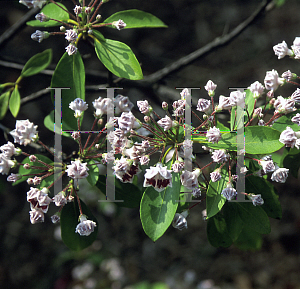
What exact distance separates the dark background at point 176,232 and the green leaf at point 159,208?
297 cm

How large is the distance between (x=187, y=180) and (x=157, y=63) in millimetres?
3276

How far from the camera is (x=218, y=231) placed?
183 cm

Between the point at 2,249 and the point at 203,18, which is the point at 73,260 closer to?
the point at 2,249

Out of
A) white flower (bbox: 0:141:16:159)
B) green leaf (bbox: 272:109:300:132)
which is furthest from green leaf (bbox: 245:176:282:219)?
white flower (bbox: 0:141:16:159)

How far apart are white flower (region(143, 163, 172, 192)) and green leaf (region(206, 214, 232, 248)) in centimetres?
54

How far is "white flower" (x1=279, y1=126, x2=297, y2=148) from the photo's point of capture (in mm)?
1358

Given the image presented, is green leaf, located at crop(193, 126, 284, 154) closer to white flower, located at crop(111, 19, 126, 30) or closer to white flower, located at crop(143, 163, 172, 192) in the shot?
white flower, located at crop(143, 163, 172, 192)

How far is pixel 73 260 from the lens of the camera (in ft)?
15.2

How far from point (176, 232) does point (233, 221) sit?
10.2 feet

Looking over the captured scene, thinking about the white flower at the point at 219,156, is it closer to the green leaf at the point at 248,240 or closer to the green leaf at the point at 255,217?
the green leaf at the point at 255,217

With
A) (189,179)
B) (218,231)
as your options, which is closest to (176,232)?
(218,231)

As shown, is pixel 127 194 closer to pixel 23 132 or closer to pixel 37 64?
pixel 23 132

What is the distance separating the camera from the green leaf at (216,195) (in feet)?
4.78

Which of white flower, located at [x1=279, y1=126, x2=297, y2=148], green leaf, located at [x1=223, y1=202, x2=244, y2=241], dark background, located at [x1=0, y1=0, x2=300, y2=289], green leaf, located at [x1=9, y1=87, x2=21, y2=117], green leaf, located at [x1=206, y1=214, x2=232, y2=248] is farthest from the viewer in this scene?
dark background, located at [x1=0, y1=0, x2=300, y2=289]
